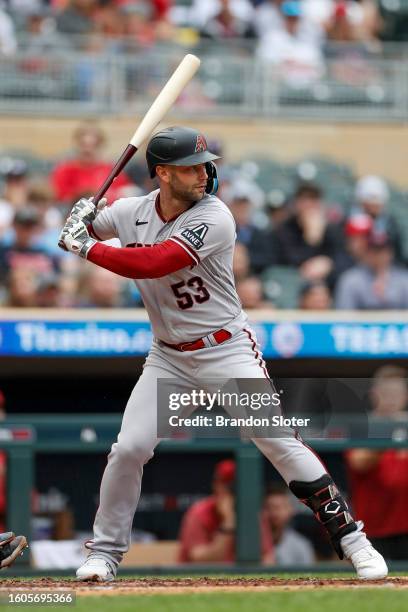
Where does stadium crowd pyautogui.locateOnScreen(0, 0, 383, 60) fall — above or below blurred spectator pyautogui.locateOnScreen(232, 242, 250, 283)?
above

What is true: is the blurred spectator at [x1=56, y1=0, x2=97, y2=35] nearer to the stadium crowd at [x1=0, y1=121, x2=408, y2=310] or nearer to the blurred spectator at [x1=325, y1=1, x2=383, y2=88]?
the stadium crowd at [x1=0, y1=121, x2=408, y2=310]

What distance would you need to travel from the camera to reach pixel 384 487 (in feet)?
24.2

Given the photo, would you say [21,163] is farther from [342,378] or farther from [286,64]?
[342,378]

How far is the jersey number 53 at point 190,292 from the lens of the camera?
5.02 m

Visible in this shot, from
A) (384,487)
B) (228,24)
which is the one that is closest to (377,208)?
(228,24)

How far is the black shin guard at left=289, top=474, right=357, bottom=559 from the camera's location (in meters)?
4.96

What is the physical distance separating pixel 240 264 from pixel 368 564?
395 centimetres

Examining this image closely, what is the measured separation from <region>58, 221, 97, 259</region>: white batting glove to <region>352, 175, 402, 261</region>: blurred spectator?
506 cm

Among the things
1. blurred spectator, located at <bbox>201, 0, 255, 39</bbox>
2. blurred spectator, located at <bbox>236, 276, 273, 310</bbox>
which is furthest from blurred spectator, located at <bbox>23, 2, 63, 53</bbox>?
blurred spectator, located at <bbox>236, 276, 273, 310</bbox>

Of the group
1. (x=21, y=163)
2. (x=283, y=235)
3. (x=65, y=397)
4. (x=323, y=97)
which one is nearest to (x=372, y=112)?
(x=323, y=97)

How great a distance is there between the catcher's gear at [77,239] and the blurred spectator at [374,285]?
4126mm

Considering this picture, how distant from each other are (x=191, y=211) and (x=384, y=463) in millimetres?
2878

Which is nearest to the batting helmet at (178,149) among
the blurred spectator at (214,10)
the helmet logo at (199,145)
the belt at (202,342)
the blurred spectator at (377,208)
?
the helmet logo at (199,145)

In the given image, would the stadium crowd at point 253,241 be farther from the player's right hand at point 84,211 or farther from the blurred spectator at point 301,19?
the player's right hand at point 84,211
